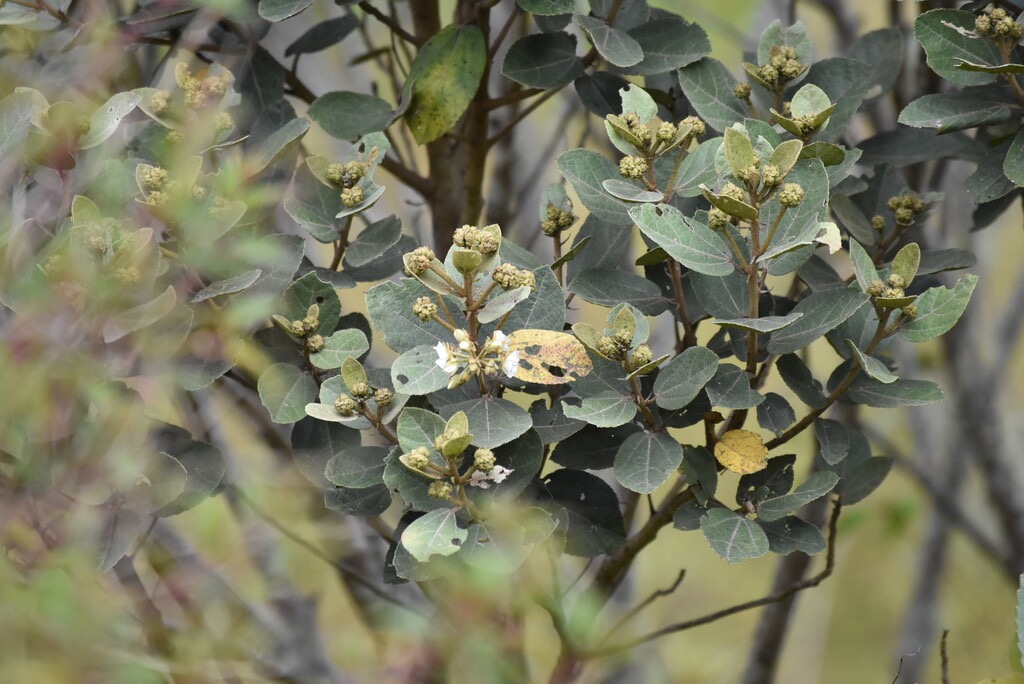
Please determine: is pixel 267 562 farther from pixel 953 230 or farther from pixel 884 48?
pixel 953 230

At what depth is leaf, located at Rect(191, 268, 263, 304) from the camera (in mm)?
794

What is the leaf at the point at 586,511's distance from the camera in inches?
33.2

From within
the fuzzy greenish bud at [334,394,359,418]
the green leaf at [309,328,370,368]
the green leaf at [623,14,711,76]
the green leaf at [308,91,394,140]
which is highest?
the green leaf at [623,14,711,76]

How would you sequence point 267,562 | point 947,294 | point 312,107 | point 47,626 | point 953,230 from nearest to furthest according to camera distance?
point 47,626 → point 947,294 → point 312,107 → point 267,562 → point 953,230

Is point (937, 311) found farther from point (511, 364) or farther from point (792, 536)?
point (511, 364)

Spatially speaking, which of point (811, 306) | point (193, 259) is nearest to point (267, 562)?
point (193, 259)

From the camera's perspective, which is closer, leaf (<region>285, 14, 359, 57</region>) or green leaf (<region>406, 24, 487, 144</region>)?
green leaf (<region>406, 24, 487, 144</region>)

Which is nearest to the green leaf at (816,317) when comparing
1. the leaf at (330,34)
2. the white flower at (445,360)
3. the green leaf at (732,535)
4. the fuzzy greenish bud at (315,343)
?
the green leaf at (732,535)

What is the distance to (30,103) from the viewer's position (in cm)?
80

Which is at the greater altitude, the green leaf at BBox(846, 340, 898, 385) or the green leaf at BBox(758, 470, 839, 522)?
the green leaf at BBox(846, 340, 898, 385)

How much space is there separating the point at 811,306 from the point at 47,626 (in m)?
0.55

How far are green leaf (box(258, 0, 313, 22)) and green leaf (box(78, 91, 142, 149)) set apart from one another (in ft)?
0.44

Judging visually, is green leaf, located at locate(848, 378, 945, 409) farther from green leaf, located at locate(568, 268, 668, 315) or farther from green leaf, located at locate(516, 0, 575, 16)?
green leaf, located at locate(516, 0, 575, 16)

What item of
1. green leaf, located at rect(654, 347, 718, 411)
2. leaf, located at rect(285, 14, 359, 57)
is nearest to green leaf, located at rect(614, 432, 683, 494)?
green leaf, located at rect(654, 347, 718, 411)
